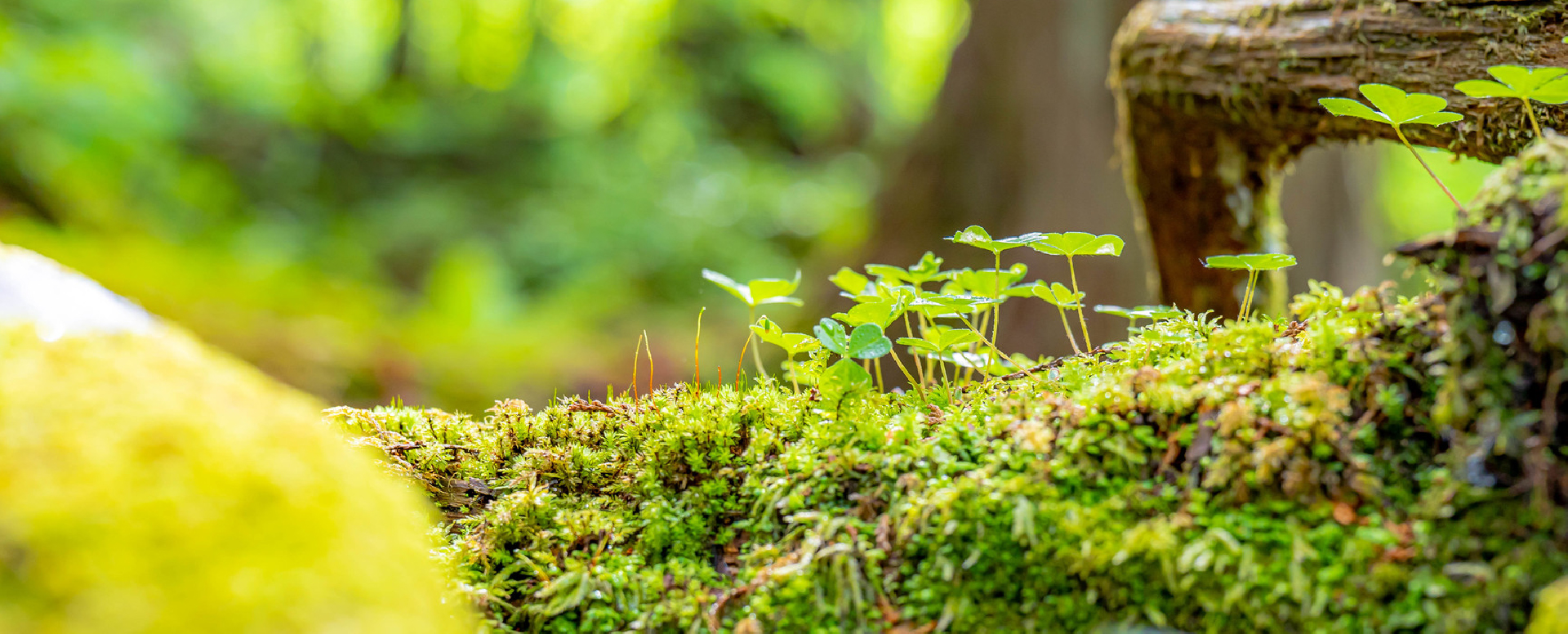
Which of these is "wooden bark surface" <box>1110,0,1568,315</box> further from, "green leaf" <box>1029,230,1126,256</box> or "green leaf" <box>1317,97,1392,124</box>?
"green leaf" <box>1029,230,1126,256</box>

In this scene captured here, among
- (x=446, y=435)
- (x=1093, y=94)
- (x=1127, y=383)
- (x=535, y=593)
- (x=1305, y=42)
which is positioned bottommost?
(x=535, y=593)

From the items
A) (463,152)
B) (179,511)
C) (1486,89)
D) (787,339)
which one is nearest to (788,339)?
(787,339)

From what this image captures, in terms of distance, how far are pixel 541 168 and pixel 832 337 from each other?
7.31 m

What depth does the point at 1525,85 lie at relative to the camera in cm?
87

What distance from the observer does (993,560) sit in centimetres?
85

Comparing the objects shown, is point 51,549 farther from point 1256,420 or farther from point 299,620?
point 1256,420

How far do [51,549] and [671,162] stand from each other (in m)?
7.48

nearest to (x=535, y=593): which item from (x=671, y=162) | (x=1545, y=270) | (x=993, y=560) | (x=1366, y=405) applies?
(x=993, y=560)

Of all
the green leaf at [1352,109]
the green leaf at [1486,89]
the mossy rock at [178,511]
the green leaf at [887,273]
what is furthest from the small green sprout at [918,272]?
the mossy rock at [178,511]

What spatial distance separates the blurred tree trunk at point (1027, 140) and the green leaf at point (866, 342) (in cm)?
285

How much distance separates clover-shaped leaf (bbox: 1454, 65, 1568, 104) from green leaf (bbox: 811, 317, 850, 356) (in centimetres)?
77

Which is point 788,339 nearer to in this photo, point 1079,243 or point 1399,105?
point 1079,243

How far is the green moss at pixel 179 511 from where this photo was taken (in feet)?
1.75

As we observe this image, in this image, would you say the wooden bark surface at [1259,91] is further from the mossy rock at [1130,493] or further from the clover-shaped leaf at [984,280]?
the clover-shaped leaf at [984,280]
